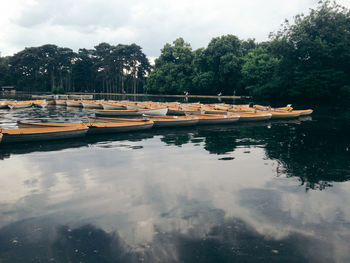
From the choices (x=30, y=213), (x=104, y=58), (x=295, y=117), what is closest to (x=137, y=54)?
(x=104, y=58)

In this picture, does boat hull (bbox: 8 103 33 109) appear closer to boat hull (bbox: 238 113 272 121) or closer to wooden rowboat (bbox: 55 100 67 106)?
wooden rowboat (bbox: 55 100 67 106)

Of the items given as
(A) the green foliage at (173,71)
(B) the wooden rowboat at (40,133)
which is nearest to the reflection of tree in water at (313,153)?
(B) the wooden rowboat at (40,133)

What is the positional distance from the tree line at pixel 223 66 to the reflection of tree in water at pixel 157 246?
2047 inches

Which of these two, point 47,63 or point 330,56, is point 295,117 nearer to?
point 330,56

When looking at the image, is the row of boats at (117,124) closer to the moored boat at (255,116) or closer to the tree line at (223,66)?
the moored boat at (255,116)

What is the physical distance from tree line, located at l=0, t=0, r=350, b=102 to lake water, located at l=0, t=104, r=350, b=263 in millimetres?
42472

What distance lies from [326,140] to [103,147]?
1758 centimetres

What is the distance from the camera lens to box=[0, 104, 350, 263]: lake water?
612cm

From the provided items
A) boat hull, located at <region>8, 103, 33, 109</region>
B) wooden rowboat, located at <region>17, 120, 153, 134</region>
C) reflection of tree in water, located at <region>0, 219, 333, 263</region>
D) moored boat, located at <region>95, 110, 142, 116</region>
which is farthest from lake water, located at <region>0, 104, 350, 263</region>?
boat hull, located at <region>8, 103, 33, 109</region>

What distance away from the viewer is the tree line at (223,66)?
50.1m

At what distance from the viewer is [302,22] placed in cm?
5278

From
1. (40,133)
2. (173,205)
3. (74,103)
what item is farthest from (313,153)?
(74,103)

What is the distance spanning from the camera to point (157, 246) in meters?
6.22

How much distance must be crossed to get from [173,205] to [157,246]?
2285mm
